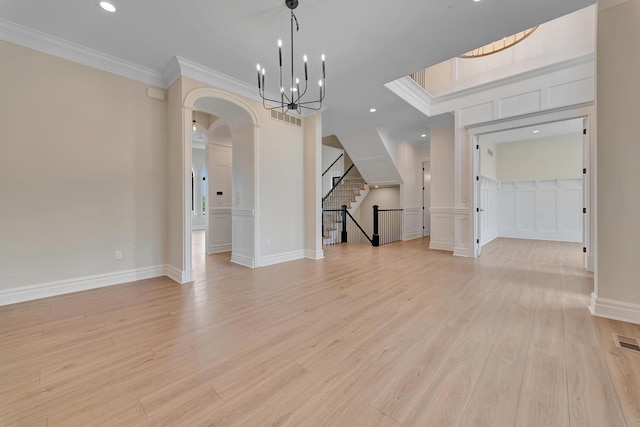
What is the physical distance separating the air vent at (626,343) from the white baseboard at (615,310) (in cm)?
46

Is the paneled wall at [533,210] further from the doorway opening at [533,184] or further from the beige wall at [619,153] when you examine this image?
the beige wall at [619,153]

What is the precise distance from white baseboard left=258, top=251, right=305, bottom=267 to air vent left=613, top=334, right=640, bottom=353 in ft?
14.5

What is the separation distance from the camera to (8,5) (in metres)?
2.67

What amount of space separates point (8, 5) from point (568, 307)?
6.74 metres

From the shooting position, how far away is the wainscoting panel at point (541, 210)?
7375 mm

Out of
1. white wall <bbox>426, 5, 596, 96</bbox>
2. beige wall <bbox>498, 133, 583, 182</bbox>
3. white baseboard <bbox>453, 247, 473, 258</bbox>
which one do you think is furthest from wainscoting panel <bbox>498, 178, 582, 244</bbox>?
white wall <bbox>426, 5, 596, 96</bbox>

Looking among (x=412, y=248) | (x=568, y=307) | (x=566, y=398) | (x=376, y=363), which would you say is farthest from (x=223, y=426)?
(x=412, y=248)

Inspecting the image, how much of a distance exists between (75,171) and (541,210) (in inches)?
433

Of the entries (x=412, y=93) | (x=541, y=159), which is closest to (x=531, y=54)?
(x=412, y=93)

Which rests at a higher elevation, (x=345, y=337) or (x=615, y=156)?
(x=615, y=156)

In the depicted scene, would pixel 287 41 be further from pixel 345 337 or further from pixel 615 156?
pixel 615 156

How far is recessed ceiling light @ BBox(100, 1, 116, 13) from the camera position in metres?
2.67

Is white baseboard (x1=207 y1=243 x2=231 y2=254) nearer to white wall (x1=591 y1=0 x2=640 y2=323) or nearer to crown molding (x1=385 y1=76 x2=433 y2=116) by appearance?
crown molding (x1=385 y1=76 x2=433 y2=116)

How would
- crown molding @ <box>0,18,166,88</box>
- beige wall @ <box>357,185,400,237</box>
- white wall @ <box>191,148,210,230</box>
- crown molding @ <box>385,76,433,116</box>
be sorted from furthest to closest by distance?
white wall @ <box>191,148,210,230</box>, beige wall @ <box>357,185,400,237</box>, crown molding @ <box>385,76,433,116</box>, crown molding @ <box>0,18,166,88</box>
